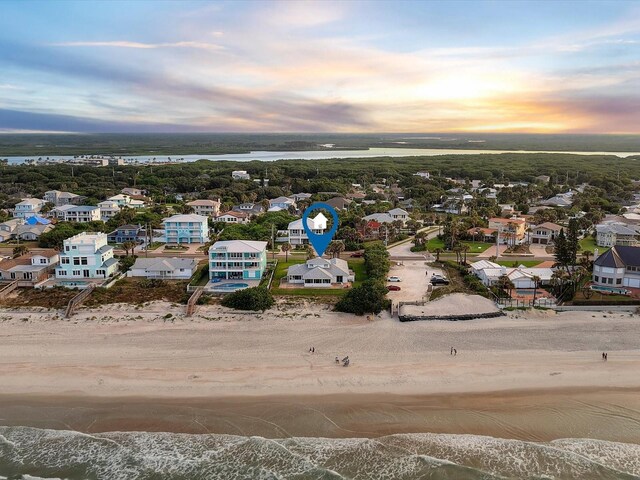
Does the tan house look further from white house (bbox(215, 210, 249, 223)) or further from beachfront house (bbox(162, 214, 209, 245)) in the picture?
white house (bbox(215, 210, 249, 223))

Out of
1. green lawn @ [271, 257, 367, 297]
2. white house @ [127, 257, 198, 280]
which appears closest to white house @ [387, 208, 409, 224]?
green lawn @ [271, 257, 367, 297]

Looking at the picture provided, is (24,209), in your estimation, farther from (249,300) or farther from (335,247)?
(249,300)

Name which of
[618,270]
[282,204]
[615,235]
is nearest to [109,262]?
[618,270]

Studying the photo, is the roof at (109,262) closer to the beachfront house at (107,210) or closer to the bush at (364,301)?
the bush at (364,301)

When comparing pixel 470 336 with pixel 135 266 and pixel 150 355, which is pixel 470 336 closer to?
pixel 150 355

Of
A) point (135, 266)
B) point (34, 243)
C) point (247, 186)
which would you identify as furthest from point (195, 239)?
point (247, 186)

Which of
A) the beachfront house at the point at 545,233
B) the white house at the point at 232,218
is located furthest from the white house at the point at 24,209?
the beachfront house at the point at 545,233

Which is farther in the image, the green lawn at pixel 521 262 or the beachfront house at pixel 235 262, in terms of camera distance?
the green lawn at pixel 521 262
